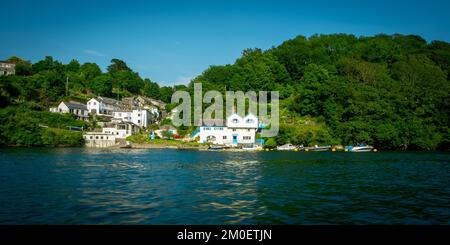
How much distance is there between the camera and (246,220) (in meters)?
12.1

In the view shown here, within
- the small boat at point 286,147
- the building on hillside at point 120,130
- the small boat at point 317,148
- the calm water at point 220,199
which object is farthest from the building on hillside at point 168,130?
the calm water at point 220,199

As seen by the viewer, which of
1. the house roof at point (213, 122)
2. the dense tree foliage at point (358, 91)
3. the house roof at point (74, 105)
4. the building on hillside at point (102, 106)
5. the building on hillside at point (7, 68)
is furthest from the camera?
the building on hillside at point (7, 68)

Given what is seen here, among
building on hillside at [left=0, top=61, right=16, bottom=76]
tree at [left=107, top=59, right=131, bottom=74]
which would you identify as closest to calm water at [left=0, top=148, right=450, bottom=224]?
building on hillside at [left=0, top=61, right=16, bottom=76]

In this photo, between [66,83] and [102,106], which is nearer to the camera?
[102,106]

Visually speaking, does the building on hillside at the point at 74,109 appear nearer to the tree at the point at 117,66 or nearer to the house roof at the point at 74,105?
the house roof at the point at 74,105

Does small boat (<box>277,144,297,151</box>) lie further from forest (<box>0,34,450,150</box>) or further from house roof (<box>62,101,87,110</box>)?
house roof (<box>62,101,87,110</box>)

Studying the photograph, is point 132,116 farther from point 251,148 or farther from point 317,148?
point 317,148

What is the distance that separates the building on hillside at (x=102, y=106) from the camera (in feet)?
315

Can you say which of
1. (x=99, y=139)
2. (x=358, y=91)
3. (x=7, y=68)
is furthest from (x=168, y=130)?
(x=7, y=68)

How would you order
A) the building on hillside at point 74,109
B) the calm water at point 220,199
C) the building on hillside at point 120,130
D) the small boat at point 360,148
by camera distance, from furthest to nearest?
1. the building on hillside at point 74,109
2. the building on hillside at point 120,130
3. the small boat at point 360,148
4. the calm water at point 220,199

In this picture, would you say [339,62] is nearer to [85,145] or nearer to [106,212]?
[85,145]

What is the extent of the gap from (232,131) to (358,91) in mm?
31348

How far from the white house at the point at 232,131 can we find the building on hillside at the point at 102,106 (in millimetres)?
36254

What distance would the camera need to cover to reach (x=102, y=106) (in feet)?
324
